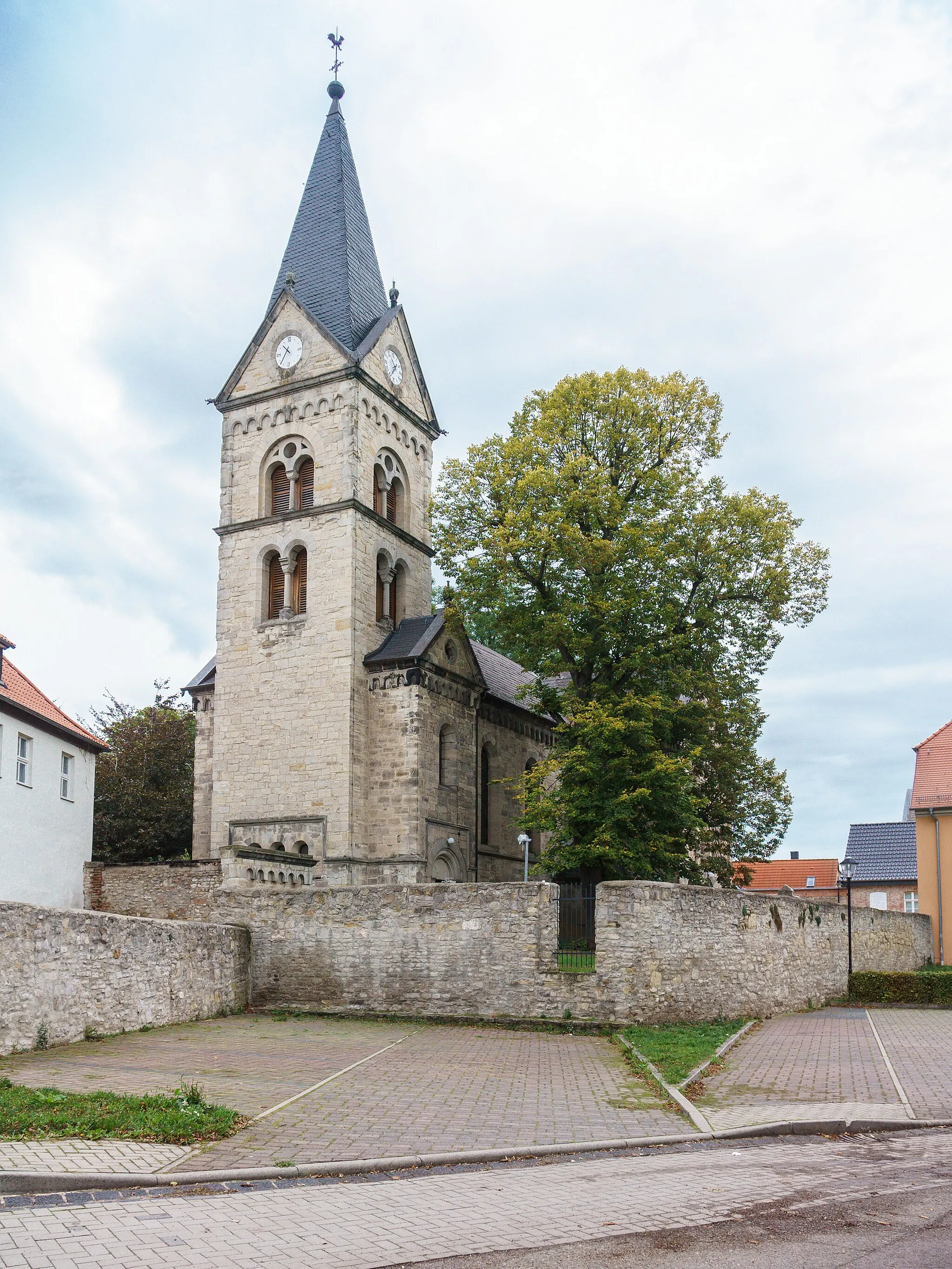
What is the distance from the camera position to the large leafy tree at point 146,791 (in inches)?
1406

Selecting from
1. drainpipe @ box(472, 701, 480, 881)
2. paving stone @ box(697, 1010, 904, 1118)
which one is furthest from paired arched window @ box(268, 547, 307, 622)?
paving stone @ box(697, 1010, 904, 1118)

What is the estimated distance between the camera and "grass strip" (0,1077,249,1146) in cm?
966

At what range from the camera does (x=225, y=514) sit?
113 ft

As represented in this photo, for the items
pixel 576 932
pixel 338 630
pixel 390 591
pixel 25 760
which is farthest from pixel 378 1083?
pixel 390 591

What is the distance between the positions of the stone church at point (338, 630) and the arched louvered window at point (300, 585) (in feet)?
0.16

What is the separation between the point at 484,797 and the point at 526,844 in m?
2.67

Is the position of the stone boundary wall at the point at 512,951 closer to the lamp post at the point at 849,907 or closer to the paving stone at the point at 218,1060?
the paving stone at the point at 218,1060

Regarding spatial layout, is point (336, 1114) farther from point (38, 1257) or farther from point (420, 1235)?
point (38, 1257)

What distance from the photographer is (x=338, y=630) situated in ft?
103

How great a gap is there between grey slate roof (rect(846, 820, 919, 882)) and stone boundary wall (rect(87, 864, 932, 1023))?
104ft

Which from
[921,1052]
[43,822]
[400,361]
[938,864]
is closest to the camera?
[921,1052]

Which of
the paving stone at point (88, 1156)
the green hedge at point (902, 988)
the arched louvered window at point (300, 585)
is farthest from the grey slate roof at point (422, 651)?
the paving stone at point (88, 1156)

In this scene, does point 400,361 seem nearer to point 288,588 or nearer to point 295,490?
point 295,490

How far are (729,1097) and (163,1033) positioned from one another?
352 inches
